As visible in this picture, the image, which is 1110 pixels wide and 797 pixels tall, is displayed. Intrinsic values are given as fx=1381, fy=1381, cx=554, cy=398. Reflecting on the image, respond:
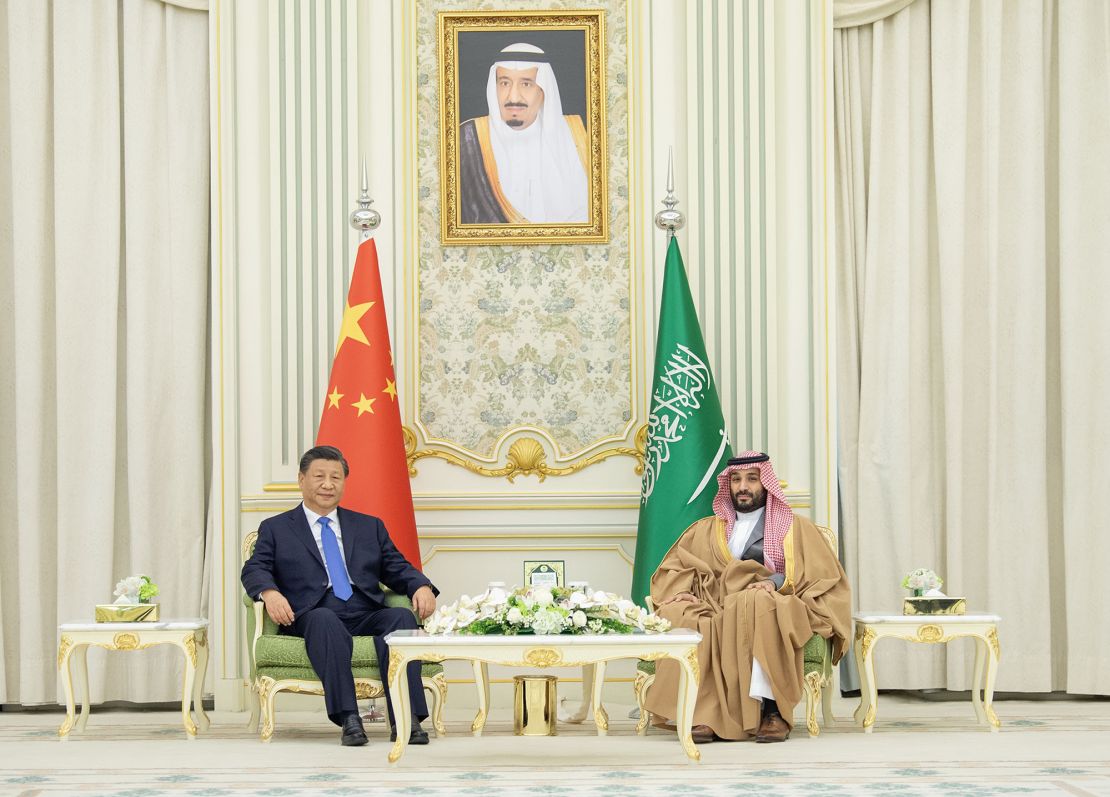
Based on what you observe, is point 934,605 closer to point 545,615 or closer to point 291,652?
point 545,615

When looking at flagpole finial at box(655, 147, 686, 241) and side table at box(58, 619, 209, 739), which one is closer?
side table at box(58, 619, 209, 739)

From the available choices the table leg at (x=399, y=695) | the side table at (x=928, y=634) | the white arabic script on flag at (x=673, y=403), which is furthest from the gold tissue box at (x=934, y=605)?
the table leg at (x=399, y=695)

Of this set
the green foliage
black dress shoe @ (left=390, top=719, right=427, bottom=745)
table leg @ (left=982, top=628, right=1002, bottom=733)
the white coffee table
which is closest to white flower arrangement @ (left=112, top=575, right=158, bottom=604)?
the green foliage

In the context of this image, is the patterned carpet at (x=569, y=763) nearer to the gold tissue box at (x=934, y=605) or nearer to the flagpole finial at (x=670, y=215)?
the gold tissue box at (x=934, y=605)

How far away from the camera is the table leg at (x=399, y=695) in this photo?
446cm

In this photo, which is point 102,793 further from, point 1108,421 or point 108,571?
point 1108,421

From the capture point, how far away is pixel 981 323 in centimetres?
632

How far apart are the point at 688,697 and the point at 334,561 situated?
1.59 m

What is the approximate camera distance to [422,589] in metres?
5.17

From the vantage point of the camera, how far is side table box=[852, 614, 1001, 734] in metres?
5.26

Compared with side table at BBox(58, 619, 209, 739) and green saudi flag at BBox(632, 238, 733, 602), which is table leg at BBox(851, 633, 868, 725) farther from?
side table at BBox(58, 619, 209, 739)

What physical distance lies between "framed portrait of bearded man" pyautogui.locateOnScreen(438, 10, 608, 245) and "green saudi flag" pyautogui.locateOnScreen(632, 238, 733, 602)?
69 centimetres

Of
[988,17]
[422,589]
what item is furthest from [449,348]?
[988,17]

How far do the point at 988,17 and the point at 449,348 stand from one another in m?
2.90
